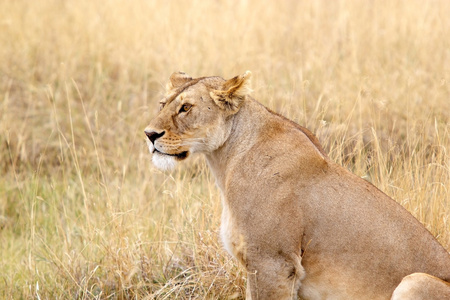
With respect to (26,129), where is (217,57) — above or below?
above

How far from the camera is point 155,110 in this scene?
867 centimetres

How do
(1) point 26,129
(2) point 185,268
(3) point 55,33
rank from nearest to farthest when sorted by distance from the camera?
1. (2) point 185,268
2. (1) point 26,129
3. (3) point 55,33

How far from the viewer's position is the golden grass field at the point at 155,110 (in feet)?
16.9

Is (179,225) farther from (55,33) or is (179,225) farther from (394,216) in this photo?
(55,33)

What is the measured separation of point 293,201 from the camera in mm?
3891

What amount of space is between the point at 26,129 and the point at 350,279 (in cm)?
555

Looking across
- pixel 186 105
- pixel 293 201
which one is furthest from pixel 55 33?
pixel 293 201

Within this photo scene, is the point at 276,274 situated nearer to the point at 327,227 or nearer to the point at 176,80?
the point at 327,227

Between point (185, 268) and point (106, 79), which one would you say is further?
point (106, 79)

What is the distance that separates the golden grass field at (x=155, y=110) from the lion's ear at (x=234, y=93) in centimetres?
126

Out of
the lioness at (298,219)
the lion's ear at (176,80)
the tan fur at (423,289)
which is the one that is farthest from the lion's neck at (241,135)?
the tan fur at (423,289)

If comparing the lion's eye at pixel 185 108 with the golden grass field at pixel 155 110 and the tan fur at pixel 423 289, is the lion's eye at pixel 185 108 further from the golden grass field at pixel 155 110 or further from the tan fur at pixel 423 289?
the tan fur at pixel 423 289

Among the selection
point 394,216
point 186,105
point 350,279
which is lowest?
point 350,279

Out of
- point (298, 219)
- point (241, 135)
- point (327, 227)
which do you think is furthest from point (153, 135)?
point (327, 227)
